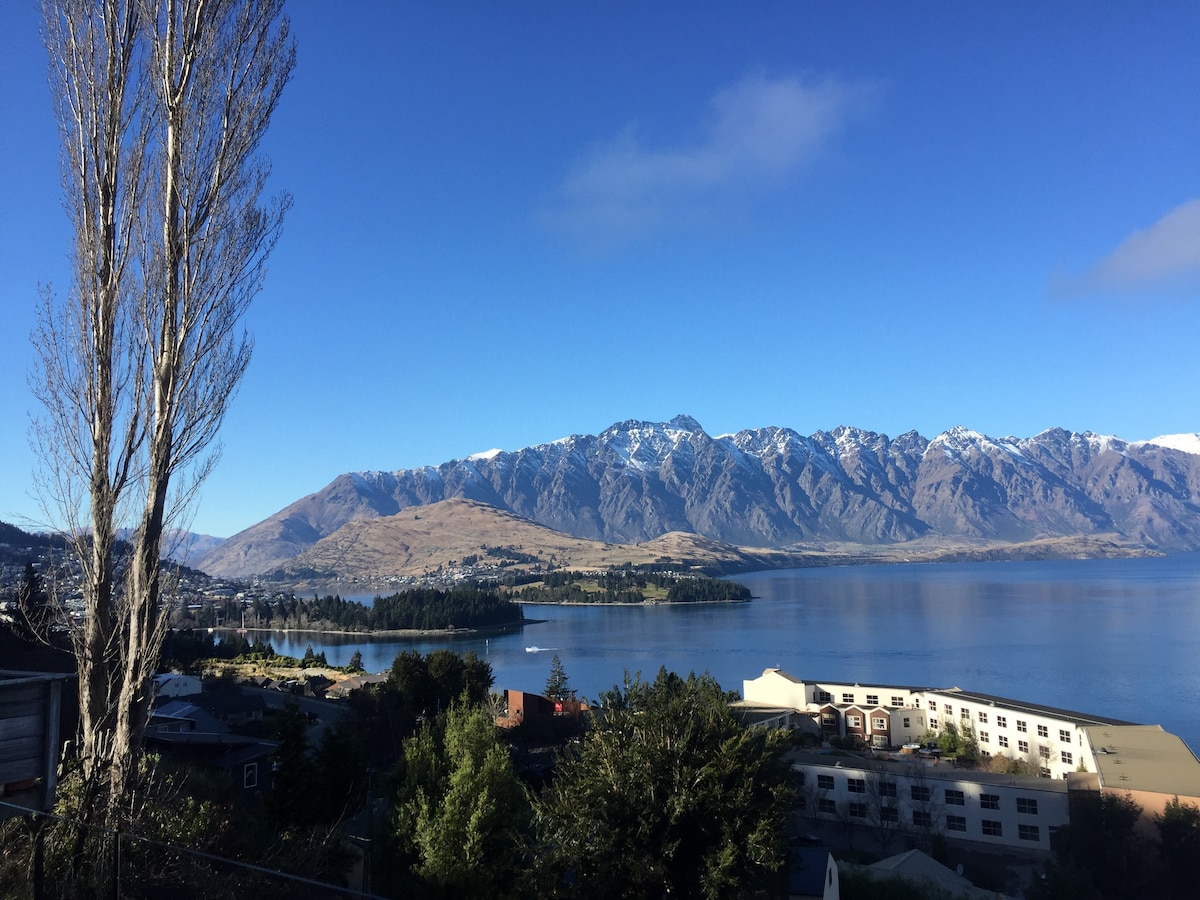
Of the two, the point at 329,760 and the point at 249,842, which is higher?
the point at 249,842

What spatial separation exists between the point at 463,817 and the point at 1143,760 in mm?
14548

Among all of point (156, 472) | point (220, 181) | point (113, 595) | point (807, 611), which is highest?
point (220, 181)

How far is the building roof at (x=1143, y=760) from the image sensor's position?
14.4 meters

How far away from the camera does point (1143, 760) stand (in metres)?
16.1

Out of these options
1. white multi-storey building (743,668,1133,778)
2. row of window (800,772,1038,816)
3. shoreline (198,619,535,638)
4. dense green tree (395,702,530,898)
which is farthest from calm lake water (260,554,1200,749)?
dense green tree (395,702,530,898)

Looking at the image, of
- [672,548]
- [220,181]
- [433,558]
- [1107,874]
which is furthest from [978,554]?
[220,181]

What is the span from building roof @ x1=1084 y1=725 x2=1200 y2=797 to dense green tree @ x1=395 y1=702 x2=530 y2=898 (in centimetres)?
1176

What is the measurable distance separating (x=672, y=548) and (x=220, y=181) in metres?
156

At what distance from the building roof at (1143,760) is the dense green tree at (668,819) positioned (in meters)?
11.2

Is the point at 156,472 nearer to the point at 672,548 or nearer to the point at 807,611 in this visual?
the point at 807,611

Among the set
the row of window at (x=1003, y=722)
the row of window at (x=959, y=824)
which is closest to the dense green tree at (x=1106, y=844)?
→ the row of window at (x=959, y=824)

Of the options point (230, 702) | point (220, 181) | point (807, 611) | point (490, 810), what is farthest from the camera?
point (807, 611)

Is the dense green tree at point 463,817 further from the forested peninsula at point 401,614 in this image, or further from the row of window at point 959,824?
the forested peninsula at point 401,614

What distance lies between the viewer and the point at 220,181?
567 centimetres
